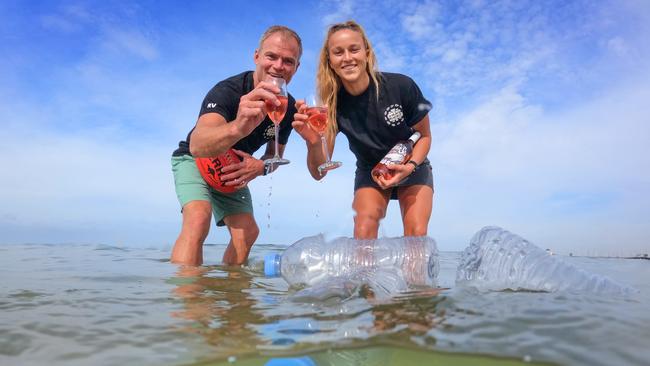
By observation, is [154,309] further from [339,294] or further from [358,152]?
[358,152]

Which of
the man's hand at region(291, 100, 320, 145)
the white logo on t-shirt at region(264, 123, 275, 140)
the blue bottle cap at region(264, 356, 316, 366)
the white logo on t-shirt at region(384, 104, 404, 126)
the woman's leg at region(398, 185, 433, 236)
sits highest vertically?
the white logo on t-shirt at region(384, 104, 404, 126)

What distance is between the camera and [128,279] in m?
4.16

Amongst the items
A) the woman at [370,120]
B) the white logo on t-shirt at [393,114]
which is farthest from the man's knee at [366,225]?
the white logo on t-shirt at [393,114]

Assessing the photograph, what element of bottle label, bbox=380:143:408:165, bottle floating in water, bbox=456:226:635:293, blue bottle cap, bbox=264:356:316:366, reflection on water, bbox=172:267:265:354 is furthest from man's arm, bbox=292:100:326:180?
blue bottle cap, bbox=264:356:316:366

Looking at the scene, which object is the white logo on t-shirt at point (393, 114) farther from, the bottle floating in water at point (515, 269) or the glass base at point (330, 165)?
the bottle floating in water at point (515, 269)

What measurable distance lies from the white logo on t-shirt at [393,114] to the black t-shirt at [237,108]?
120 cm

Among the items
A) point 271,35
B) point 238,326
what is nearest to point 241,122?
point 271,35

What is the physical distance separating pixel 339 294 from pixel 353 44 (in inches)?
103

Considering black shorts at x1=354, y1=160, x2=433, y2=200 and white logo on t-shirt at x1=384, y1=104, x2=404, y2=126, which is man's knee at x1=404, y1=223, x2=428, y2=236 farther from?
white logo on t-shirt at x1=384, y1=104, x2=404, y2=126

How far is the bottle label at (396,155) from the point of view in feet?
14.1

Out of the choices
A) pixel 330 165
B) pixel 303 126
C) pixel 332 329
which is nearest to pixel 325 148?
pixel 330 165

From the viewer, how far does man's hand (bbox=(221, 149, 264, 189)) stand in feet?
16.0

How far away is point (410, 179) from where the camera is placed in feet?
15.8

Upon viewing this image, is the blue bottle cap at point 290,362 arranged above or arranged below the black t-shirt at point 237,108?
below
